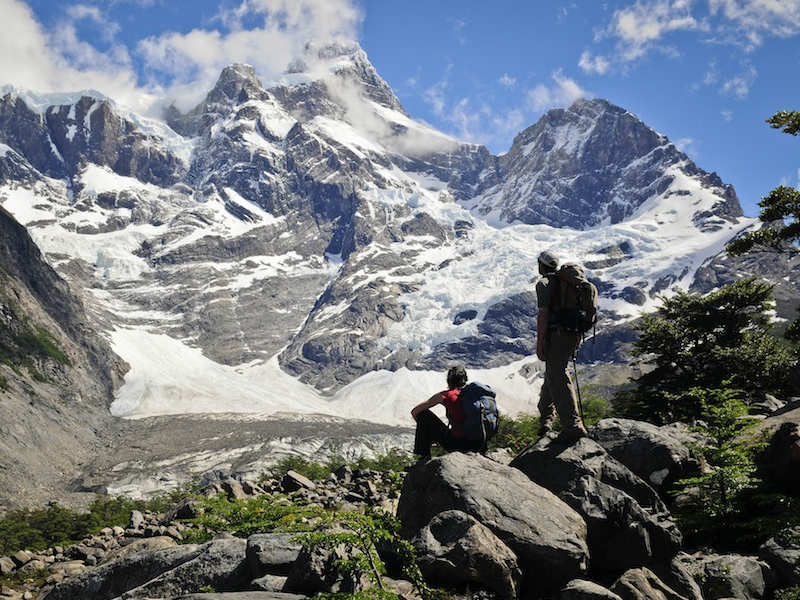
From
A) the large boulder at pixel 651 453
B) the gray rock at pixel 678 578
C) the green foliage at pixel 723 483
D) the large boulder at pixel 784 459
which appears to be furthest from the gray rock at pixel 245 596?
the large boulder at pixel 784 459

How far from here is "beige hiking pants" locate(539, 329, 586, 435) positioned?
9312mm

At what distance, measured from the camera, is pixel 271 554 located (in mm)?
6574

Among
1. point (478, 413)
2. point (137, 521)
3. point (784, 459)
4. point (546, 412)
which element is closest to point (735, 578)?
point (784, 459)

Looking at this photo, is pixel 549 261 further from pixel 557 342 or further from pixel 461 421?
pixel 461 421

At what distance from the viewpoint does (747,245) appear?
14.5 metres

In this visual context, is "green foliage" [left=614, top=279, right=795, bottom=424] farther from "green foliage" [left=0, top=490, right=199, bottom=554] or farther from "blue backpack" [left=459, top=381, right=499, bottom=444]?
"green foliage" [left=0, top=490, right=199, bottom=554]

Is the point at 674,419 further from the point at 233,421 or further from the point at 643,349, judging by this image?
the point at 233,421

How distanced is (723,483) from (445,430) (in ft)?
14.8

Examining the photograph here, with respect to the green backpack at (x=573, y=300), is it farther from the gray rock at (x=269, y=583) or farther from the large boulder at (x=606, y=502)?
the gray rock at (x=269, y=583)

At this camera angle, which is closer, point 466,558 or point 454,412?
point 466,558

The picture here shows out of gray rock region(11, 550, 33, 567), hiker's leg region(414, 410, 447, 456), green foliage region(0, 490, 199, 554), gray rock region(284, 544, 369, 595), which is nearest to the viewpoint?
gray rock region(284, 544, 369, 595)

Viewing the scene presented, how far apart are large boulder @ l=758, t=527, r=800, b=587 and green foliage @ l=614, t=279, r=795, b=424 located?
8.55 metres

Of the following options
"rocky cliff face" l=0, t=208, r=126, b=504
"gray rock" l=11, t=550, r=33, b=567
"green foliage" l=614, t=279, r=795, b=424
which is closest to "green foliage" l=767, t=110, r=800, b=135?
"green foliage" l=614, t=279, r=795, b=424

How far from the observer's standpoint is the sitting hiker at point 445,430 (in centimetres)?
877
